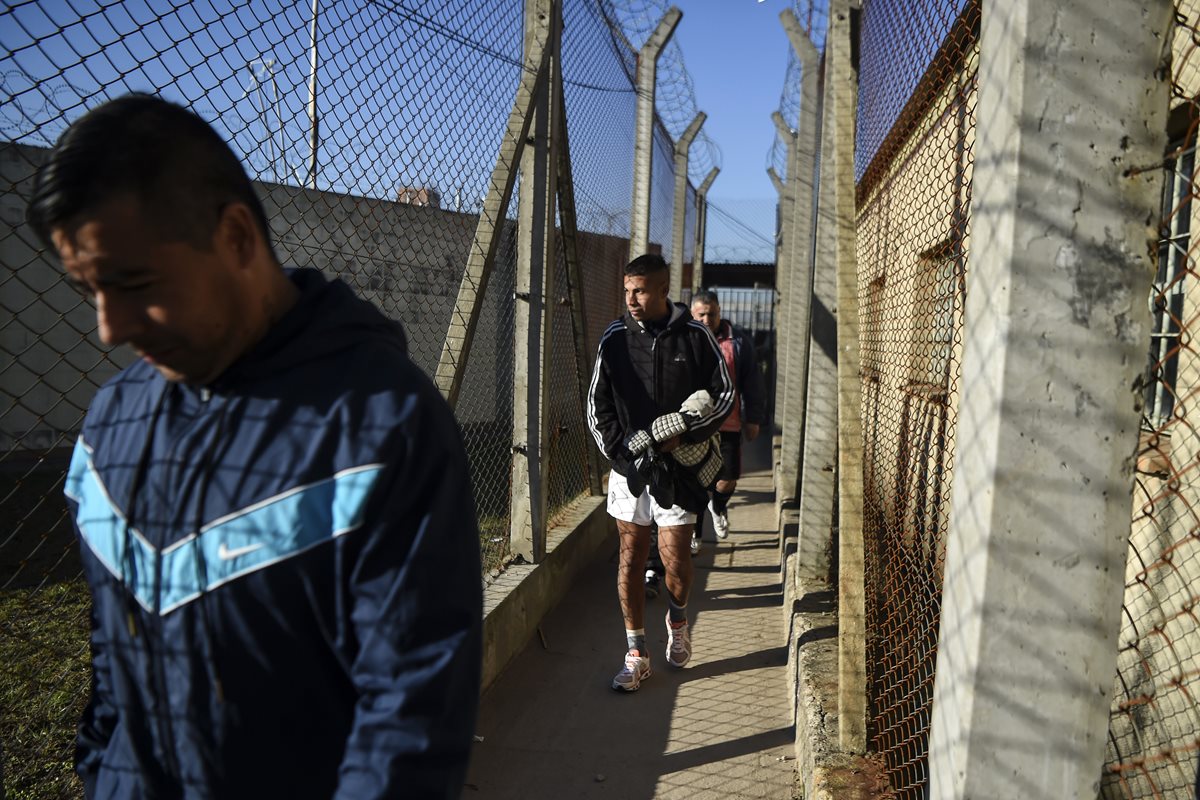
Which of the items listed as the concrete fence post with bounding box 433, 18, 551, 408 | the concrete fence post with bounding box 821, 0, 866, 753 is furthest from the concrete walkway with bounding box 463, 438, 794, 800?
the concrete fence post with bounding box 433, 18, 551, 408

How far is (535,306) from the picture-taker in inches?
175

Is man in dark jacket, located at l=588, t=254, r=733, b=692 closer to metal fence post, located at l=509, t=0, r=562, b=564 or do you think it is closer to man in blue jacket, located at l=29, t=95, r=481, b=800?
metal fence post, located at l=509, t=0, r=562, b=564

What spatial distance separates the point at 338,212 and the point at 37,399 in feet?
9.89

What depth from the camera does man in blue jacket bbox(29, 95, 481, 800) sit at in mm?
1149

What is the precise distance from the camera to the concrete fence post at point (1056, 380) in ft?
4.14

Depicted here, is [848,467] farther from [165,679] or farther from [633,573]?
[165,679]

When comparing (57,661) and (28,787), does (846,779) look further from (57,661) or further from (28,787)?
(57,661)

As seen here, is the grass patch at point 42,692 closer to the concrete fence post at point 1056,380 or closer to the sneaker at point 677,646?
the concrete fence post at point 1056,380

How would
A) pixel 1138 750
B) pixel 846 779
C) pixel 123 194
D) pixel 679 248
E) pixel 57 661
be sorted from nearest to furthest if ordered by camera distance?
pixel 123 194
pixel 1138 750
pixel 846 779
pixel 57 661
pixel 679 248

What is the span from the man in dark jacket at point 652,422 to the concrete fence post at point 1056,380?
2.78 meters

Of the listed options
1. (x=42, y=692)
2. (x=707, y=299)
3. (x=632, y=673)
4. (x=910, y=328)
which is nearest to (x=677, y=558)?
(x=632, y=673)

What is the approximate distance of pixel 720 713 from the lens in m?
3.93

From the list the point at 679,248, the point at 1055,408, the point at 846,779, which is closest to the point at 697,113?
the point at 679,248

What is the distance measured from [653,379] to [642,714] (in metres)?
1.56
